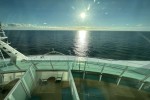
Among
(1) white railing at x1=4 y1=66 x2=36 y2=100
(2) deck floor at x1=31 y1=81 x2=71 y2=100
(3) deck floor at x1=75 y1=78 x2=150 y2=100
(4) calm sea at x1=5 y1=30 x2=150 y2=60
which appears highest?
(1) white railing at x1=4 y1=66 x2=36 y2=100

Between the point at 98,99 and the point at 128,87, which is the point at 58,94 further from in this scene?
the point at 128,87

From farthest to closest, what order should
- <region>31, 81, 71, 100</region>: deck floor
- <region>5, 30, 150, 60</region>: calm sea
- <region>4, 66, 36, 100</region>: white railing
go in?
<region>5, 30, 150, 60</region>: calm sea, <region>31, 81, 71, 100</region>: deck floor, <region>4, 66, 36, 100</region>: white railing

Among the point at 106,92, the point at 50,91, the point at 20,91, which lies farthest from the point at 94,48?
the point at 20,91

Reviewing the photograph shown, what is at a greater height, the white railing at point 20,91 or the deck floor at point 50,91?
the white railing at point 20,91

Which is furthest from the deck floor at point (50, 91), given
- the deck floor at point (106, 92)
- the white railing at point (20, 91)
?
the deck floor at point (106, 92)

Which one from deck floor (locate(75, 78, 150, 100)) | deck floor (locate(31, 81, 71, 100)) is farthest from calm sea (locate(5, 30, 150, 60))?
deck floor (locate(31, 81, 71, 100))

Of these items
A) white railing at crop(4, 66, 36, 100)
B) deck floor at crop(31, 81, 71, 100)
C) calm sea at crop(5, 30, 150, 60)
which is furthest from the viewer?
calm sea at crop(5, 30, 150, 60)

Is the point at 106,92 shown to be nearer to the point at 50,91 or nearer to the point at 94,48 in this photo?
the point at 50,91

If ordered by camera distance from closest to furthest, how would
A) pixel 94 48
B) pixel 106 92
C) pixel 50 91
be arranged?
pixel 106 92
pixel 50 91
pixel 94 48

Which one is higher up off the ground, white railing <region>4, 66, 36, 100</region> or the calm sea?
white railing <region>4, 66, 36, 100</region>

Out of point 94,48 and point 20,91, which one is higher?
point 20,91

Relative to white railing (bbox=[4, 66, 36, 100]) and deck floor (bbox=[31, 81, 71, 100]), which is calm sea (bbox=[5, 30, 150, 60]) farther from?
white railing (bbox=[4, 66, 36, 100])

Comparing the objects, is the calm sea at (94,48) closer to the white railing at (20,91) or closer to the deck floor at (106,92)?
the deck floor at (106,92)

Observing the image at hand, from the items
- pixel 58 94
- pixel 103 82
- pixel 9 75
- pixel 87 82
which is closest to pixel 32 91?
pixel 58 94
